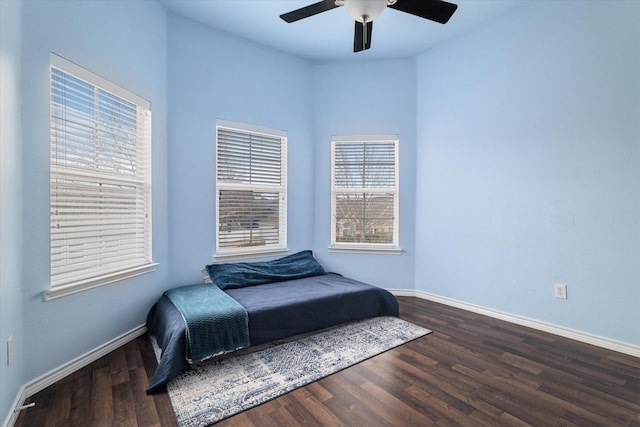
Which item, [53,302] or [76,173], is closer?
[53,302]

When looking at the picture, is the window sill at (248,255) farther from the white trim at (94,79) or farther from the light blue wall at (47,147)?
the white trim at (94,79)

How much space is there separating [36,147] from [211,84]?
1828mm

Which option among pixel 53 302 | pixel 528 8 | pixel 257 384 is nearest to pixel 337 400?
pixel 257 384

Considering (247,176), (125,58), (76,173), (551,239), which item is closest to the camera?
(76,173)

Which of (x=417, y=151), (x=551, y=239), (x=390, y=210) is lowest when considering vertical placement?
(x=551, y=239)

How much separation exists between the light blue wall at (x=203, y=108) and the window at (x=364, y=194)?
2.12ft

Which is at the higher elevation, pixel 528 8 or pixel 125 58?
pixel 528 8

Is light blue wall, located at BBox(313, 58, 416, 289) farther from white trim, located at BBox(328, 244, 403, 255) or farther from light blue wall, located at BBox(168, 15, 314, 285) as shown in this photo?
light blue wall, located at BBox(168, 15, 314, 285)

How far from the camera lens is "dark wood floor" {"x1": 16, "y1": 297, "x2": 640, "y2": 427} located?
1.69 meters

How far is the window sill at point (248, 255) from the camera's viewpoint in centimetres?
341

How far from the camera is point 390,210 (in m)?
4.07

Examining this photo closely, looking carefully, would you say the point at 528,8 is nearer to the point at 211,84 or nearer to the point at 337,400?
the point at 211,84

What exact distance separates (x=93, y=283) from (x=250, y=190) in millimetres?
1805

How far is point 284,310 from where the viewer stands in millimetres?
2695
